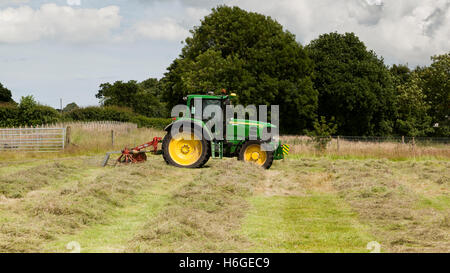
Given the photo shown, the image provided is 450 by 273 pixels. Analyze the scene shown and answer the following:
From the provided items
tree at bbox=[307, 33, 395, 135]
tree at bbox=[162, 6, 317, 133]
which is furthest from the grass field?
tree at bbox=[307, 33, 395, 135]

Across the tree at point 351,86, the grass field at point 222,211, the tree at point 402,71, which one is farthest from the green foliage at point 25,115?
the tree at point 402,71

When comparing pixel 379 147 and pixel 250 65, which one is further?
pixel 250 65

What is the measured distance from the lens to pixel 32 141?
23.3m

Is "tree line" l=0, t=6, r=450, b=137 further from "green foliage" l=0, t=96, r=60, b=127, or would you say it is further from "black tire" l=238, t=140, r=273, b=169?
"black tire" l=238, t=140, r=273, b=169

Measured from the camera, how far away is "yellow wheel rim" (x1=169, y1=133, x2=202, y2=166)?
49.9ft

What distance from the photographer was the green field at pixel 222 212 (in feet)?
21.9

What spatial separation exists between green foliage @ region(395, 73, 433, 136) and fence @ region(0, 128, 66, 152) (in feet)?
102

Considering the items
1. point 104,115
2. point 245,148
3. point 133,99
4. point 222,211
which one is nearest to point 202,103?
point 245,148

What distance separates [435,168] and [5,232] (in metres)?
14.7

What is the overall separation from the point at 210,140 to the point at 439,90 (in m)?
36.3

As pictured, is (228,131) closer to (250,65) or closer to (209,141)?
(209,141)

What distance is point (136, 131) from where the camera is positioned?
3109 centimetres
